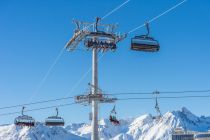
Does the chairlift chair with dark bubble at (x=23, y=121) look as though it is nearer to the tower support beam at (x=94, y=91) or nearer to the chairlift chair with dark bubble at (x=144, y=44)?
the tower support beam at (x=94, y=91)

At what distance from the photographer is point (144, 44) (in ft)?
81.2

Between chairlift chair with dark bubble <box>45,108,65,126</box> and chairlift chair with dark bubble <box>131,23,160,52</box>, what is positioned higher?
chairlift chair with dark bubble <box>131,23,160,52</box>

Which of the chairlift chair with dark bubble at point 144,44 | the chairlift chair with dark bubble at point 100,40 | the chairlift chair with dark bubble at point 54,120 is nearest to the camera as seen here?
the chairlift chair with dark bubble at point 144,44

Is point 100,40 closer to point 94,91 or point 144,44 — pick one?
point 94,91

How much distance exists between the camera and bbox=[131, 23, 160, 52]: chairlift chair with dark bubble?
972 inches

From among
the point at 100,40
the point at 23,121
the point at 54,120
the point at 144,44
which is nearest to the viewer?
the point at 144,44

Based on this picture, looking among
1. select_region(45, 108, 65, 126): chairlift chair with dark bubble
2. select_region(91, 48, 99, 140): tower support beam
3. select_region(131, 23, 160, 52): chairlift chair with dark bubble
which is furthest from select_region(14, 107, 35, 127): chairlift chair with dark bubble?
select_region(131, 23, 160, 52): chairlift chair with dark bubble

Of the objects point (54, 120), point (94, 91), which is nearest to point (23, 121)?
point (54, 120)

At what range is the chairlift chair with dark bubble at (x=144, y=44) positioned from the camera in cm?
2469

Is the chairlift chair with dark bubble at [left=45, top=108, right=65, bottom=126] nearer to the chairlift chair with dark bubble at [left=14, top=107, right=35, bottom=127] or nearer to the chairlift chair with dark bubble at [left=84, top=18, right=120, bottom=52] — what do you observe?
the chairlift chair with dark bubble at [left=14, top=107, right=35, bottom=127]

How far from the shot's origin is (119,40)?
31141 mm

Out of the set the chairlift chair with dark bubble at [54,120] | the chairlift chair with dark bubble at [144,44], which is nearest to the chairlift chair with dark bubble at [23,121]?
the chairlift chair with dark bubble at [54,120]

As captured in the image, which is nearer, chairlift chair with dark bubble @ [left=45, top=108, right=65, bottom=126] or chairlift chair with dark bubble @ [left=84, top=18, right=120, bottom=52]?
chairlift chair with dark bubble @ [left=84, top=18, right=120, bottom=52]

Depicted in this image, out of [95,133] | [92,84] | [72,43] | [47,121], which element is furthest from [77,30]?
[47,121]
